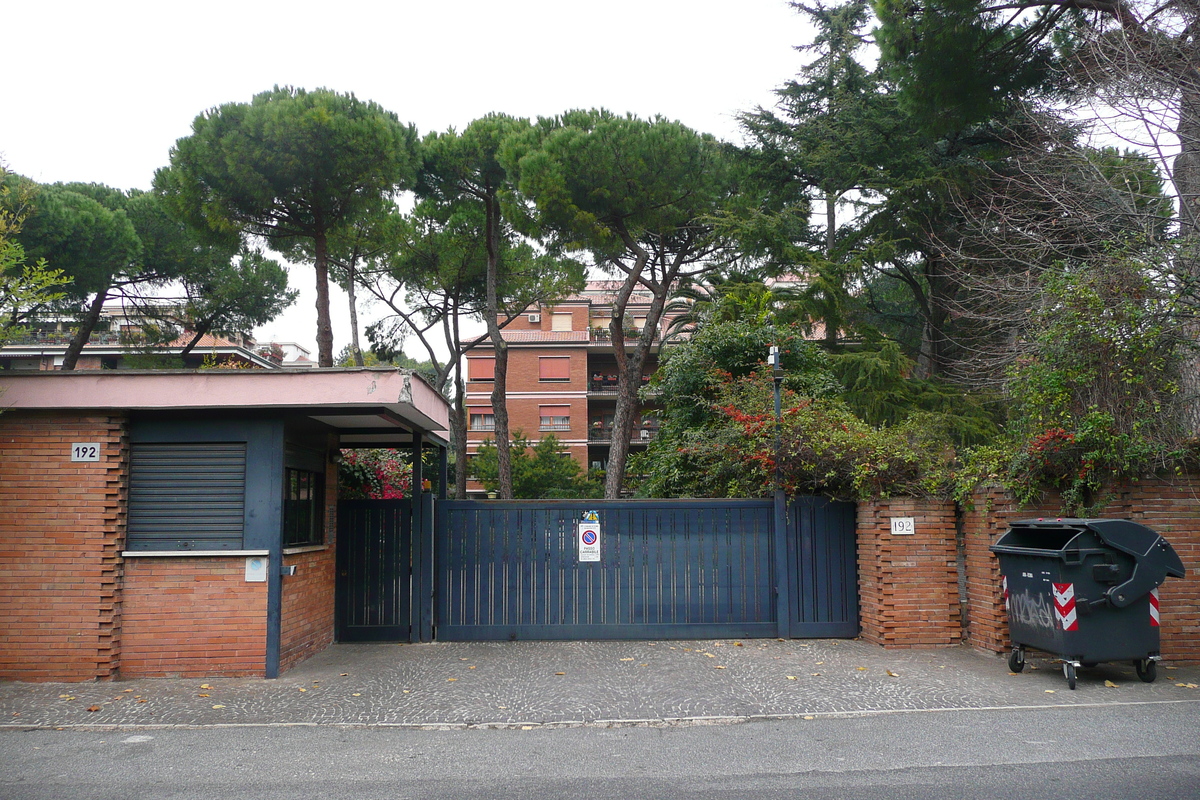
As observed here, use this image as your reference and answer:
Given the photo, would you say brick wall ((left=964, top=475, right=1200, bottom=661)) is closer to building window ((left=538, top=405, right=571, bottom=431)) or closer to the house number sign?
the house number sign

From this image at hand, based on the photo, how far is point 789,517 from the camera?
10.4 metres

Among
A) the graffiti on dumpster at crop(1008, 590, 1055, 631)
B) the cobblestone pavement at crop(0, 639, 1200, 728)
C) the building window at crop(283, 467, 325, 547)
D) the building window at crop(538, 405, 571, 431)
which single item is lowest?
the cobblestone pavement at crop(0, 639, 1200, 728)

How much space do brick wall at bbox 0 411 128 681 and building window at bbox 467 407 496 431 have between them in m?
35.9

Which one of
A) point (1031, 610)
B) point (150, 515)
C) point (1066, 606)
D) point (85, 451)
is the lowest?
point (1031, 610)

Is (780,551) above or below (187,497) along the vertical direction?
below

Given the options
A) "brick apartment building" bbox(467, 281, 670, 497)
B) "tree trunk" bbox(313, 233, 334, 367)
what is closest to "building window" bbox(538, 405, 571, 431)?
"brick apartment building" bbox(467, 281, 670, 497)

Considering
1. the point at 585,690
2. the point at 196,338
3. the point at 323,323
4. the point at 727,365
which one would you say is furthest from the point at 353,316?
the point at 585,690

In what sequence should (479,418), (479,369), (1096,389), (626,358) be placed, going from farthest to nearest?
(479,418) < (479,369) < (626,358) < (1096,389)

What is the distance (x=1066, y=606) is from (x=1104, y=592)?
35 centimetres

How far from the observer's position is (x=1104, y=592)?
24.5ft

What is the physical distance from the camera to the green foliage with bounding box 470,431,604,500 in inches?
1339

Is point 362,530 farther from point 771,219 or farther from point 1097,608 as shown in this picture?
point 771,219

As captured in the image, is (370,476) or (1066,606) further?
(370,476)

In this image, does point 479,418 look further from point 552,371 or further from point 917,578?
point 917,578
